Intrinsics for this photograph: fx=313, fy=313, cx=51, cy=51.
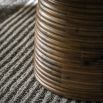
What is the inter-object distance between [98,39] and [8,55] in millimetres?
517

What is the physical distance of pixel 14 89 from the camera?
1.12 m

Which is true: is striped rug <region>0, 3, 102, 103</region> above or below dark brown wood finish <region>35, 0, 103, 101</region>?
below

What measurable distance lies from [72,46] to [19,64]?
14.8 inches

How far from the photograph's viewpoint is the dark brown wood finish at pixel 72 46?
0.92 m

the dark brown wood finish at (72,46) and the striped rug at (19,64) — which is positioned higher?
the dark brown wood finish at (72,46)

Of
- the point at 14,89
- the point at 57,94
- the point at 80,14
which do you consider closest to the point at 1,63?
the point at 14,89

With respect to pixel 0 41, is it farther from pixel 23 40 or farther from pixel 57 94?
pixel 57 94

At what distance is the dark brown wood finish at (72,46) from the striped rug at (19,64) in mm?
71

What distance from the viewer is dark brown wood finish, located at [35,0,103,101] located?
0.92m

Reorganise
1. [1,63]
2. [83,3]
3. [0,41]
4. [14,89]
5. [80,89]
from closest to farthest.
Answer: [83,3] → [80,89] → [14,89] → [1,63] → [0,41]

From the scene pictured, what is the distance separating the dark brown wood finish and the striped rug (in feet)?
0.23

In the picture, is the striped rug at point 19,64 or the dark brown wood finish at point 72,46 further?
the striped rug at point 19,64

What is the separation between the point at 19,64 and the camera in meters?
1.27

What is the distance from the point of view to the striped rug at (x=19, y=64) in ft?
3.52
